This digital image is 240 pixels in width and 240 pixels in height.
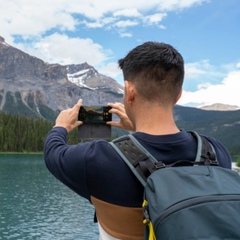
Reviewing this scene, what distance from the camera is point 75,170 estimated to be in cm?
231

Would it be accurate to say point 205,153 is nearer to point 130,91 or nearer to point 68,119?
point 130,91

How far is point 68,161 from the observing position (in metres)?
2.34

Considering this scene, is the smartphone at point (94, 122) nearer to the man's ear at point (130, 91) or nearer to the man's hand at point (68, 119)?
the man's hand at point (68, 119)

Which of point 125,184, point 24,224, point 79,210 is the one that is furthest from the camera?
point 79,210

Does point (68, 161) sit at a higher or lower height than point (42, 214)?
higher

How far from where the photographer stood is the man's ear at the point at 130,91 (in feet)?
8.07

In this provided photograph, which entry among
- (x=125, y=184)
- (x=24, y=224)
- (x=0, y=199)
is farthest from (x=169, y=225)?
(x=0, y=199)

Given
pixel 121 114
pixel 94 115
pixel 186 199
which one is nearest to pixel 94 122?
pixel 94 115

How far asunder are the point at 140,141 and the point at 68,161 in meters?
0.44

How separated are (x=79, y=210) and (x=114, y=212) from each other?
3470cm

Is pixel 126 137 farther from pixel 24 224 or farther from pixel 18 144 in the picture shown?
pixel 18 144

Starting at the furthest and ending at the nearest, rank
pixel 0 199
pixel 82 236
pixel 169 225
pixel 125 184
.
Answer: pixel 0 199 < pixel 82 236 < pixel 125 184 < pixel 169 225

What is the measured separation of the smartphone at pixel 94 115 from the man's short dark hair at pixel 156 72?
1.61 feet

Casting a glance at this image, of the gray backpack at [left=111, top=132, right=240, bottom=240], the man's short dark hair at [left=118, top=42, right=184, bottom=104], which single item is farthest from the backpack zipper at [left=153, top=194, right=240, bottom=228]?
the man's short dark hair at [left=118, top=42, right=184, bottom=104]
